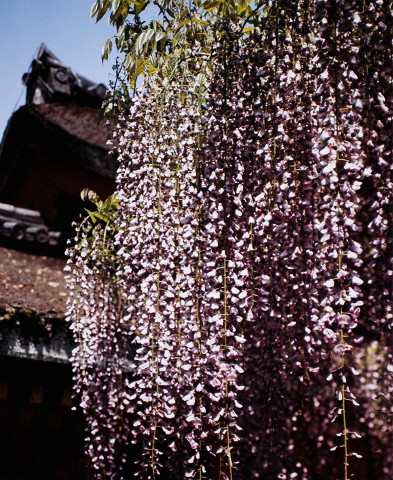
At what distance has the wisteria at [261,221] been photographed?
1574mm

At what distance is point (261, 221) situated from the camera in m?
1.86

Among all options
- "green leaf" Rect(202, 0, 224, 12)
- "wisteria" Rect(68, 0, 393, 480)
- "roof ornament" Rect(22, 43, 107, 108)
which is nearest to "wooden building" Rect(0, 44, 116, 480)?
"roof ornament" Rect(22, 43, 107, 108)

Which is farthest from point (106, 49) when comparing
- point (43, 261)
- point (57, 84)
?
point (57, 84)

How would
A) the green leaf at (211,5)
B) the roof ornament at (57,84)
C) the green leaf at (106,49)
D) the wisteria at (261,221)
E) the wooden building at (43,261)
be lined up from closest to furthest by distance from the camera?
1. the wisteria at (261,221)
2. the green leaf at (211,5)
3. the green leaf at (106,49)
4. the wooden building at (43,261)
5. the roof ornament at (57,84)

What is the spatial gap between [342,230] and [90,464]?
2.26 meters

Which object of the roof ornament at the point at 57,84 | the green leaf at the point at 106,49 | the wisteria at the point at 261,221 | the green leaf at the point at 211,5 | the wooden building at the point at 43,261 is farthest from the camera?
the roof ornament at the point at 57,84

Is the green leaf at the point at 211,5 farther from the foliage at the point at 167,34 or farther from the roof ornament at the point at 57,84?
the roof ornament at the point at 57,84

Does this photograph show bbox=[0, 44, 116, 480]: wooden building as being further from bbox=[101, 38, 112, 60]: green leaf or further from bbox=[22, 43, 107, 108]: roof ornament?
bbox=[101, 38, 112, 60]: green leaf

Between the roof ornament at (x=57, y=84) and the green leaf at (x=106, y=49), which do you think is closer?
the green leaf at (x=106, y=49)

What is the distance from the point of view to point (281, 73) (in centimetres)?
185

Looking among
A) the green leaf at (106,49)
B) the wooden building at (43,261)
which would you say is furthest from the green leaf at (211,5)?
the wooden building at (43,261)

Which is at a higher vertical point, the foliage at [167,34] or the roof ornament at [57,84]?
the roof ornament at [57,84]

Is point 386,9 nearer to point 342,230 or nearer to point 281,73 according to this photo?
point 281,73

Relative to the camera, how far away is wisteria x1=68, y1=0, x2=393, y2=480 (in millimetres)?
1574
